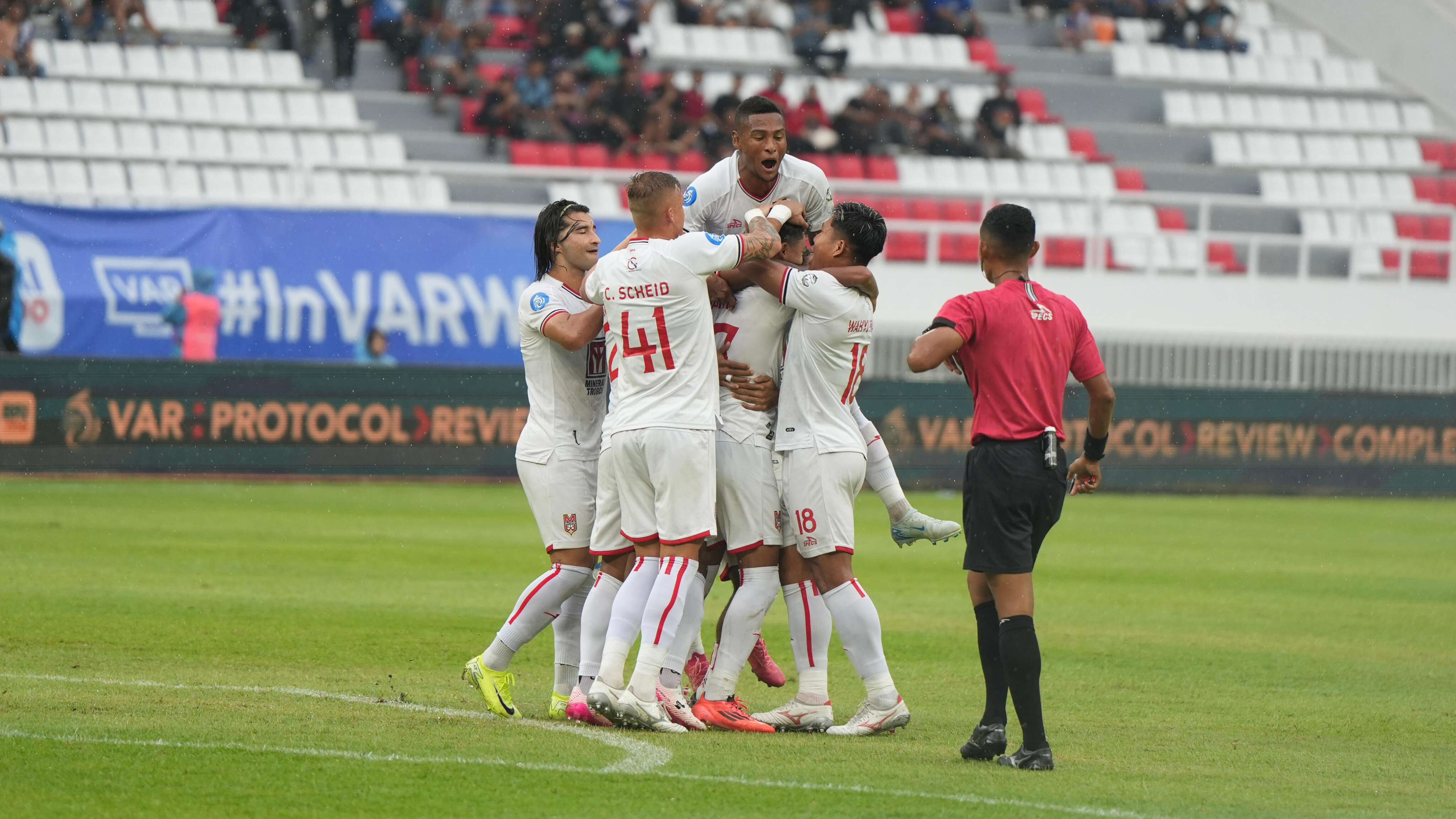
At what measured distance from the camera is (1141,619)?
40.0 ft

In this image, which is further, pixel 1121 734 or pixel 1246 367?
pixel 1246 367

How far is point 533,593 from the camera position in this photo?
782cm

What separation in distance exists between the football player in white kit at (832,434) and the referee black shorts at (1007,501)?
0.85 metres

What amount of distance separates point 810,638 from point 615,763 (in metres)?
1.47

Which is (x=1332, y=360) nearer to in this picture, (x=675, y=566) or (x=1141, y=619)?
(x=1141, y=619)

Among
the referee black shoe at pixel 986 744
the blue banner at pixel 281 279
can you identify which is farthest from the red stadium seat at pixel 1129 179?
the referee black shoe at pixel 986 744

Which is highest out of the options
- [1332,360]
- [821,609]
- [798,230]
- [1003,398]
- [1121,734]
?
[798,230]

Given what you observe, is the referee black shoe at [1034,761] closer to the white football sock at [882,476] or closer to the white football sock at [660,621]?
the white football sock at [660,621]

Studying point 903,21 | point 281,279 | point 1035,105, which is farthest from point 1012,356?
point 903,21

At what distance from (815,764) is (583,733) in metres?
1.09

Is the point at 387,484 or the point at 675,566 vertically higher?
the point at 675,566

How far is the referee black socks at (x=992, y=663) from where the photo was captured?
701 cm

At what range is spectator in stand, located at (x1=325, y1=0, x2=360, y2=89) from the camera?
2905 cm

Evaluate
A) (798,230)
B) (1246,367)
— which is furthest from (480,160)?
(798,230)
